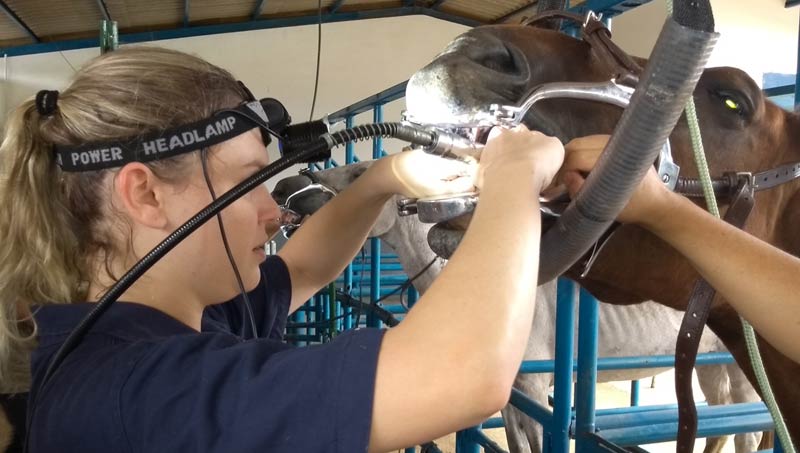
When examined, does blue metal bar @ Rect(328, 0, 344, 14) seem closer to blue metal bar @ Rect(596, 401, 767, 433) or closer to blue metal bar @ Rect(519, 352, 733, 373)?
blue metal bar @ Rect(519, 352, 733, 373)

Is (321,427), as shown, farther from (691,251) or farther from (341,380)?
(691,251)

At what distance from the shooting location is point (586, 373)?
1.33 m

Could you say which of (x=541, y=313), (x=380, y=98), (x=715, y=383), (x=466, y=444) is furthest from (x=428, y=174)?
(x=715, y=383)

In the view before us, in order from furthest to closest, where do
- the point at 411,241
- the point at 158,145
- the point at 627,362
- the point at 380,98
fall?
the point at 380,98
the point at 411,241
the point at 627,362
the point at 158,145

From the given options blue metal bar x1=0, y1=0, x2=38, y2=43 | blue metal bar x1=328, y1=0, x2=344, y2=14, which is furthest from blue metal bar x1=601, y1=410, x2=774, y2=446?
blue metal bar x1=328, y1=0, x2=344, y2=14

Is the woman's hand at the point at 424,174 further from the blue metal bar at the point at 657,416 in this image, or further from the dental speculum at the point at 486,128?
the blue metal bar at the point at 657,416

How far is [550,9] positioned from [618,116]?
37 centimetres

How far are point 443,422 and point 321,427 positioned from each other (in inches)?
4.6

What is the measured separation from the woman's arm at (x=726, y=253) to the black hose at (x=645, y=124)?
1.9 inches

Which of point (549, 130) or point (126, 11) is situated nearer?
point (549, 130)

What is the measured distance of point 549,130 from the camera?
0.84m

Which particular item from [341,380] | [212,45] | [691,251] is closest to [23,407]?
[341,380]

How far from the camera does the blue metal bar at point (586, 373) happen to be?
1290 millimetres

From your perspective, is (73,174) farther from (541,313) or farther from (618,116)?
(541,313)
